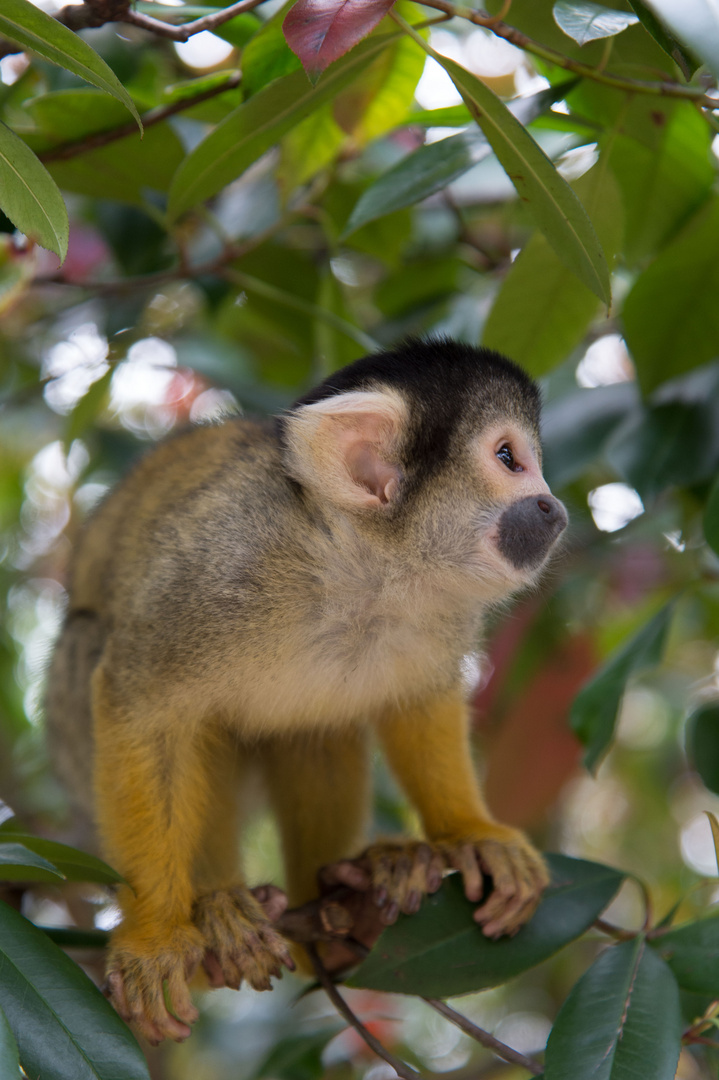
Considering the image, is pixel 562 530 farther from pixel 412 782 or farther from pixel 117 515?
pixel 117 515

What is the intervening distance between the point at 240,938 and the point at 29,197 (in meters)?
1.27

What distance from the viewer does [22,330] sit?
310 cm

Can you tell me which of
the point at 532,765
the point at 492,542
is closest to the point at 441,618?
the point at 492,542

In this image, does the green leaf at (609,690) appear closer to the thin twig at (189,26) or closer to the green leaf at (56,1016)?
the green leaf at (56,1016)

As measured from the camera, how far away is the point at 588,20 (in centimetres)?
144

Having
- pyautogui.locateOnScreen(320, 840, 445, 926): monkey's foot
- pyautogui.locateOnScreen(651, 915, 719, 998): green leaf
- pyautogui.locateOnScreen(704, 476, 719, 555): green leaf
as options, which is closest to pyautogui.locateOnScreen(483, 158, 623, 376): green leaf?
pyautogui.locateOnScreen(704, 476, 719, 555): green leaf

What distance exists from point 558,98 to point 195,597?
1.14 meters

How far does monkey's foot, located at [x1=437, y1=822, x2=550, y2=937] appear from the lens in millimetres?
1730

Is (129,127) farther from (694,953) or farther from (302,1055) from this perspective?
(302,1055)

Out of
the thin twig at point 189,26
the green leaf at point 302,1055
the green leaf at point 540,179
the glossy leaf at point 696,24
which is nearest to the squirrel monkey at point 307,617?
the green leaf at point 540,179

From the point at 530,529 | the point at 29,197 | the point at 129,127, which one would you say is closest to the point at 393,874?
the point at 530,529

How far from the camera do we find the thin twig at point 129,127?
6.17ft

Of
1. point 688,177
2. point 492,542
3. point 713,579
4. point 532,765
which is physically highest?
point 688,177

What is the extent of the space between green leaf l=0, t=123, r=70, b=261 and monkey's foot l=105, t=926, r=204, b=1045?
1172mm
